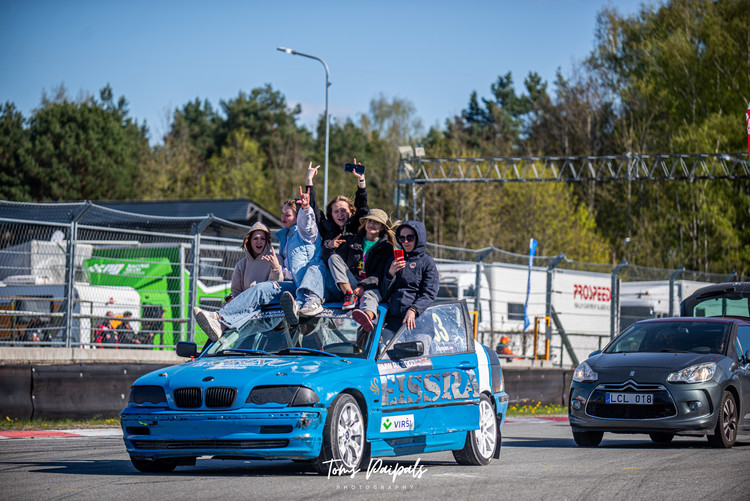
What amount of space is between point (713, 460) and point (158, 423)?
5.51m

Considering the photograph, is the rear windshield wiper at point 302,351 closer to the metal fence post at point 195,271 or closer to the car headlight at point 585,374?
the car headlight at point 585,374

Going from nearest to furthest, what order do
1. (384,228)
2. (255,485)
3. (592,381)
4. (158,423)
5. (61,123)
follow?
(255,485)
(158,423)
(384,228)
(592,381)
(61,123)

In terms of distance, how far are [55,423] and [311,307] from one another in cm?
625

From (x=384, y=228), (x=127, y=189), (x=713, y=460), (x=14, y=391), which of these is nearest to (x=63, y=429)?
(x=14, y=391)

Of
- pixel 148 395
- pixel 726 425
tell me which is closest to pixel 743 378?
pixel 726 425

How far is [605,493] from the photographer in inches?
304

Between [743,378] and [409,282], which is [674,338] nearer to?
[743,378]

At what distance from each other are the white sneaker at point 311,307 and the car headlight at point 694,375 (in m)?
4.62

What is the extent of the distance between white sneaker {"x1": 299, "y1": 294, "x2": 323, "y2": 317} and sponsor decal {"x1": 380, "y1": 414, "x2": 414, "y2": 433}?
1.08 m

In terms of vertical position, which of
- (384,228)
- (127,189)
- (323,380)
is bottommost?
(323,380)

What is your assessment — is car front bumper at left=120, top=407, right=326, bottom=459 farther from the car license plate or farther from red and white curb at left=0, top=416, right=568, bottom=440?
the car license plate

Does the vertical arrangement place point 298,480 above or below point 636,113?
below

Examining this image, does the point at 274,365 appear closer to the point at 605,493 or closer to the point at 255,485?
the point at 255,485

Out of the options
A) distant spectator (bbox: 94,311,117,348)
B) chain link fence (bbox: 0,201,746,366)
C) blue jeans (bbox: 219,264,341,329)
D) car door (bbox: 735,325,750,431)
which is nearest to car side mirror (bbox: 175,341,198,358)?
blue jeans (bbox: 219,264,341,329)
